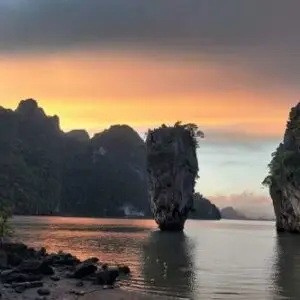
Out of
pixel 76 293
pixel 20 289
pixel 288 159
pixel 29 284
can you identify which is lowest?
pixel 76 293

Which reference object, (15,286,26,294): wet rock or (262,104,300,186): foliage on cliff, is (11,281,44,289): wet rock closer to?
(15,286,26,294): wet rock

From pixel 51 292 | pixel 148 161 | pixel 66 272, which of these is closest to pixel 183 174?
pixel 148 161

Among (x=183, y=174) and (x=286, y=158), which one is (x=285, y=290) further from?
(x=183, y=174)

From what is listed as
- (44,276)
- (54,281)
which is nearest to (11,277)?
(54,281)

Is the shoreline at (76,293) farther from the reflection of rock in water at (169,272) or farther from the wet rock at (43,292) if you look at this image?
the reflection of rock in water at (169,272)

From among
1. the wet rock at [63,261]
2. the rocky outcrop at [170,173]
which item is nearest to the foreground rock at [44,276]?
the wet rock at [63,261]

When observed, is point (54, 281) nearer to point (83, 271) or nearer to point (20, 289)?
point (83, 271)

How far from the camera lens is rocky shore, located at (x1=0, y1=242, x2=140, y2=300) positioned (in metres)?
21.6

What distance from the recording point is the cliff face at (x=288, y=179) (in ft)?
256

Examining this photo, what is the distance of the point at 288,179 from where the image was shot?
80.5 m

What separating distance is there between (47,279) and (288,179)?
60.7 m

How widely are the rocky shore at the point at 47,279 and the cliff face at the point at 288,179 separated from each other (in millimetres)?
52346

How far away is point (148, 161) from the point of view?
88625 millimetres

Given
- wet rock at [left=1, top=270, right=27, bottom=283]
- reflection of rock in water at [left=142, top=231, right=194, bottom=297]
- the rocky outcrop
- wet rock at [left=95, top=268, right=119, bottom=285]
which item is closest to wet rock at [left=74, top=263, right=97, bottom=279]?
wet rock at [left=95, top=268, right=119, bottom=285]
